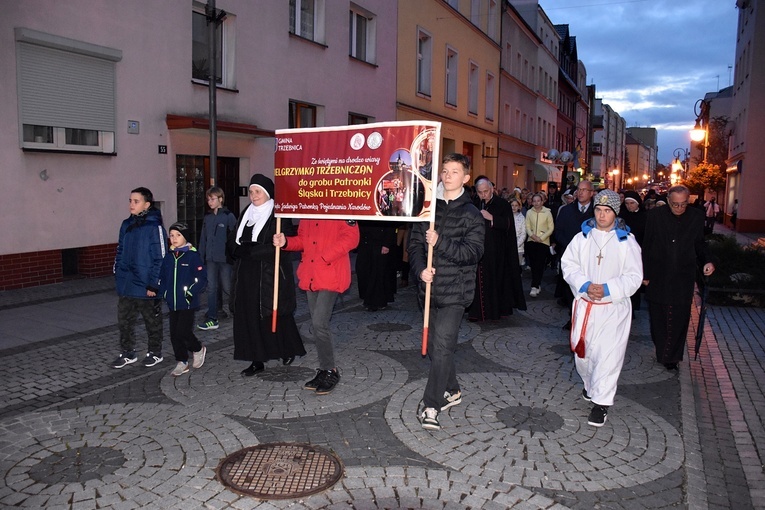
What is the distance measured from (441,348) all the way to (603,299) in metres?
1.30

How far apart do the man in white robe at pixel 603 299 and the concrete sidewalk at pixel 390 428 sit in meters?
0.34

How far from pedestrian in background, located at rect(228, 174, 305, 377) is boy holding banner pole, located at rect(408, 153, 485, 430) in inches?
58.6

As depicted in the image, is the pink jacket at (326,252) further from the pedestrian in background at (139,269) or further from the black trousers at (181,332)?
the pedestrian in background at (139,269)

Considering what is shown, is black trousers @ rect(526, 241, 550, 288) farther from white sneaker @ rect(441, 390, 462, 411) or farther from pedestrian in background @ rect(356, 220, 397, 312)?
white sneaker @ rect(441, 390, 462, 411)

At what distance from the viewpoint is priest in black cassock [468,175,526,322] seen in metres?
8.65

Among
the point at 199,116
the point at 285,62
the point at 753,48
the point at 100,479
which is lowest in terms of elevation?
the point at 100,479

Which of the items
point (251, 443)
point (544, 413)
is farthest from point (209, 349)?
point (544, 413)

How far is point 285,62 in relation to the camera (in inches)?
626

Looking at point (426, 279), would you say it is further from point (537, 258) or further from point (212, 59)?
point (212, 59)

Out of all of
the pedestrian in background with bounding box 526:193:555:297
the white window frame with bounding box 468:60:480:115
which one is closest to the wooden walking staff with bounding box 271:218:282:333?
the pedestrian in background with bounding box 526:193:555:297

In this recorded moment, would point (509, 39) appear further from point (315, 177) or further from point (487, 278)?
point (315, 177)

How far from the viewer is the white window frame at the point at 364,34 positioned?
19.2m

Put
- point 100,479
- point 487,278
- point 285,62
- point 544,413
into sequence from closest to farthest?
point 100,479
point 544,413
point 487,278
point 285,62

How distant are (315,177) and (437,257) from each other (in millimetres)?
1240
